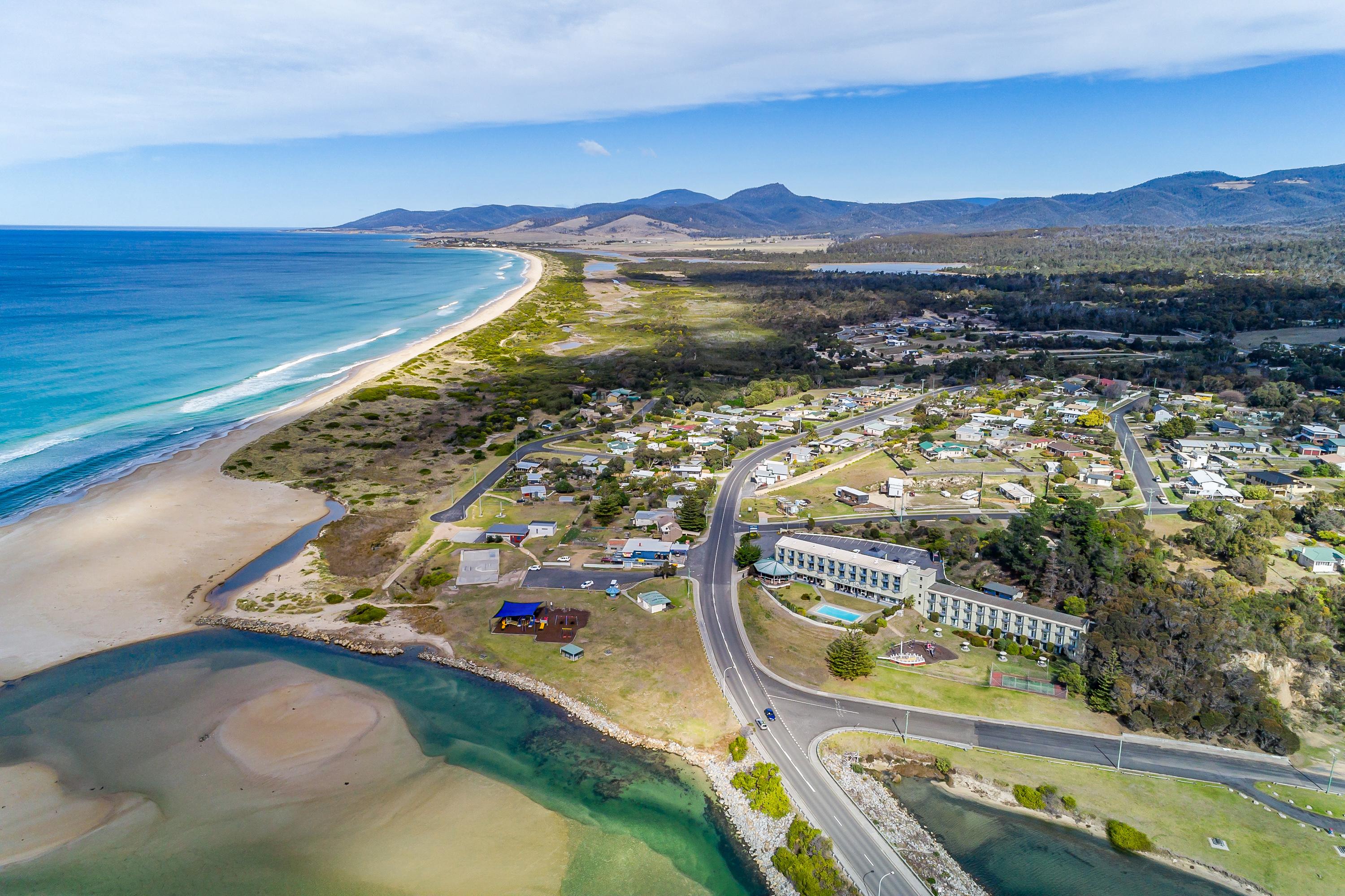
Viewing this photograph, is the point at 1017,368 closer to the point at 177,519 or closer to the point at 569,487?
the point at 569,487

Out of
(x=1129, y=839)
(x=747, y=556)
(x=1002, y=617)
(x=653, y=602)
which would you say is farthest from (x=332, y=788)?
(x=1002, y=617)

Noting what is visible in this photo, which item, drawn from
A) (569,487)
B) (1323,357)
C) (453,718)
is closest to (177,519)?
(569,487)

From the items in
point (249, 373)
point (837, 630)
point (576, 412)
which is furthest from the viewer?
point (249, 373)

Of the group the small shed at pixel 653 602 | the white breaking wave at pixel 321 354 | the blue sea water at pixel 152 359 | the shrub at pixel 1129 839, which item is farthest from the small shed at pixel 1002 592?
the white breaking wave at pixel 321 354

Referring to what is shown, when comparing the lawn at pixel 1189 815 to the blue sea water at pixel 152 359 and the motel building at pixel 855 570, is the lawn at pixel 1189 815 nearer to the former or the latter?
the motel building at pixel 855 570

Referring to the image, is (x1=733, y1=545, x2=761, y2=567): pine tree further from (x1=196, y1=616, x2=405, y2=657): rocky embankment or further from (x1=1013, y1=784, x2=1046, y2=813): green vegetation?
(x1=196, y1=616, x2=405, y2=657): rocky embankment
